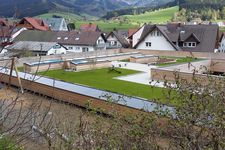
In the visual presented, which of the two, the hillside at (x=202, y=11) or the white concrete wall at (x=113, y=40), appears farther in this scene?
the hillside at (x=202, y=11)

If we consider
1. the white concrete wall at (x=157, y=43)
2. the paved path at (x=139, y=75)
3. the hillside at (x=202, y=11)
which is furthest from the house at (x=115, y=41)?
the hillside at (x=202, y=11)

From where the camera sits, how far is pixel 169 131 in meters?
3.14

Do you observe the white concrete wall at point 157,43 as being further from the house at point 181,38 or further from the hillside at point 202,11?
the hillside at point 202,11

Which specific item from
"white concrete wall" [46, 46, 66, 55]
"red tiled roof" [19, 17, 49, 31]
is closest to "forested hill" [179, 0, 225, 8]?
"red tiled roof" [19, 17, 49, 31]

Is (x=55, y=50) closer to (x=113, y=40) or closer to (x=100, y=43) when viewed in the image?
(x=100, y=43)

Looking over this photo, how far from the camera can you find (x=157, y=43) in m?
28.9

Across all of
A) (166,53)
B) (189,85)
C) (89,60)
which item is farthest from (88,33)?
(189,85)

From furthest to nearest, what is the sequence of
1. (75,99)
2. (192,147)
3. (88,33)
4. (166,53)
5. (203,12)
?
(203,12) < (88,33) < (166,53) < (75,99) < (192,147)

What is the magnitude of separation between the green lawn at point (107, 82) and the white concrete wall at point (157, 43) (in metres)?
9.45

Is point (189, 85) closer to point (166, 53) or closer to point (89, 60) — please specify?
point (89, 60)

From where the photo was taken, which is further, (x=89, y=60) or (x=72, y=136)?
(x=89, y=60)

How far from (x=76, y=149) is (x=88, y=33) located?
30.8 metres

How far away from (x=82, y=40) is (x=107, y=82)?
662 inches

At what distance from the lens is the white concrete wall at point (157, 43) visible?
93.1 ft
